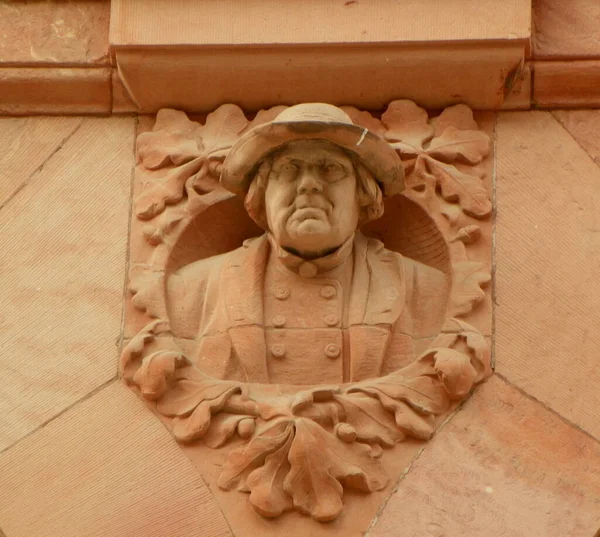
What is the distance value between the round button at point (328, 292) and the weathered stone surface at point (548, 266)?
0.44 m

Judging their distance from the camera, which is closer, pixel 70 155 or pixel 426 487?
pixel 426 487

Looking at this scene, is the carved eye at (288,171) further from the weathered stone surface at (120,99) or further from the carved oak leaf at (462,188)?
the weathered stone surface at (120,99)

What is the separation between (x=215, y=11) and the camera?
6.02 metres

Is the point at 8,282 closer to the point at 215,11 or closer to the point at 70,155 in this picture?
the point at 70,155

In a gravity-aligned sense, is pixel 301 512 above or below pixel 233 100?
below

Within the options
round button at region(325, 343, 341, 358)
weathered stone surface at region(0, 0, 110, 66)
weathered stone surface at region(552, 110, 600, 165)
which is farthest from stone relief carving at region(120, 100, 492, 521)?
weathered stone surface at region(0, 0, 110, 66)

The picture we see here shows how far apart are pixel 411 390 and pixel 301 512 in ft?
1.44

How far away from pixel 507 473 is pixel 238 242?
1136 millimetres

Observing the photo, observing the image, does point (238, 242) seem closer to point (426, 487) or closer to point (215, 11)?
point (215, 11)

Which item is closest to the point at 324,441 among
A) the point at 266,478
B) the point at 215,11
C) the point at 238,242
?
the point at 266,478

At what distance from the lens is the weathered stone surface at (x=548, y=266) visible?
5.54m

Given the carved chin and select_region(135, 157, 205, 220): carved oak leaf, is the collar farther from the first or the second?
select_region(135, 157, 205, 220): carved oak leaf

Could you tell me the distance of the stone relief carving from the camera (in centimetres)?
538

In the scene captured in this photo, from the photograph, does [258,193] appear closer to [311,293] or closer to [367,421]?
[311,293]
